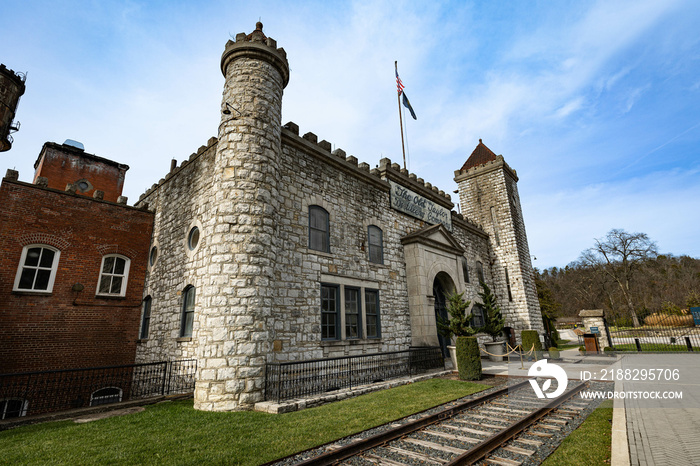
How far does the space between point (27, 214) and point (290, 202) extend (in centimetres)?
948

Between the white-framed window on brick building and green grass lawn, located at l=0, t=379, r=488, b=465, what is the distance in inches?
273

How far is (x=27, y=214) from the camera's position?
1159 cm

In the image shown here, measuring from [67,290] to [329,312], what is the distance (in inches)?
376

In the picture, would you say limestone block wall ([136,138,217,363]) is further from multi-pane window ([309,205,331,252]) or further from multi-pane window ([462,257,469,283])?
multi-pane window ([462,257,469,283])

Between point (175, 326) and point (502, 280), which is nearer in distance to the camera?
point (175, 326)

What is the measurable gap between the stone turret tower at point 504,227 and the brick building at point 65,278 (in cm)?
2075

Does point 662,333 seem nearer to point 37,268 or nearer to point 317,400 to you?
point 317,400

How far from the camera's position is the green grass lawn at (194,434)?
4.70 metres

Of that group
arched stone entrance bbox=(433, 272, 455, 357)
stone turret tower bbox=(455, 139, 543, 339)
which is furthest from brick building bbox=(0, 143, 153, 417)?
stone turret tower bbox=(455, 139, 543, 339)

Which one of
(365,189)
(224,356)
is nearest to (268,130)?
(365,189)

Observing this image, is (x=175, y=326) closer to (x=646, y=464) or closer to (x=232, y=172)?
(x=232, y=172)

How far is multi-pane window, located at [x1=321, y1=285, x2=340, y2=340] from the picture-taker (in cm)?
1078

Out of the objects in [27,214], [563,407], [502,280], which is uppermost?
[27,214]

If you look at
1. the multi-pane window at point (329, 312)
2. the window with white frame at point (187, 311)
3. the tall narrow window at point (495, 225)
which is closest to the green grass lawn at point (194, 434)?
the multi-pane window at point (329, 312)
